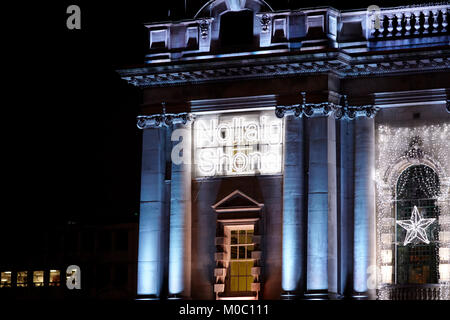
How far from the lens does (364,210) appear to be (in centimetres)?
5897

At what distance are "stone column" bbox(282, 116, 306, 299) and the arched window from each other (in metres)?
5.09

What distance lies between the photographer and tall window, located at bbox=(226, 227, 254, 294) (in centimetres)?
6128

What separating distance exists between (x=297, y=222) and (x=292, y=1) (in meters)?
12.1

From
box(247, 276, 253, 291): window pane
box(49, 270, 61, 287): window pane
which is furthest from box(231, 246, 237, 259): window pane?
box(49, 270, 61, 287): window pane

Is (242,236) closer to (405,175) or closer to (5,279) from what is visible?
(405,175)

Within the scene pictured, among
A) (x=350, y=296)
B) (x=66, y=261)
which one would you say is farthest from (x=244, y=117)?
A: (x=66, y=261)

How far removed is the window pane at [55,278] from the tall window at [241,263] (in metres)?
30.7

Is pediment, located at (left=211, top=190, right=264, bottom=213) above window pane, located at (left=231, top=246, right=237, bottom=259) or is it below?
above

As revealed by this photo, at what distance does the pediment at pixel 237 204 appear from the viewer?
61.1 meters

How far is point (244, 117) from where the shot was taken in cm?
6194

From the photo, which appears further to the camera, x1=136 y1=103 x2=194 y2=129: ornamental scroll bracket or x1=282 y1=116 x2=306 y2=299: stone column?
x1=136 y1=103 x2=194 y2=129: ornamental scroll bracket

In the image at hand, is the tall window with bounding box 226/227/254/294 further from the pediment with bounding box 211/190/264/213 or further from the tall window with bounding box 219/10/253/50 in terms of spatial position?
the tall window with bounding box 219/10/253/50
